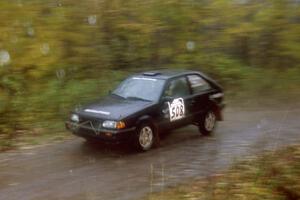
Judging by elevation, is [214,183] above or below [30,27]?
below

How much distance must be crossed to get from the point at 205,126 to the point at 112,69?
4.81 meters

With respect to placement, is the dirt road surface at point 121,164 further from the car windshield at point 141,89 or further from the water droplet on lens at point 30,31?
the water droplet on lens at point 30,31

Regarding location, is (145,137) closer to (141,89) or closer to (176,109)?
(176,109)

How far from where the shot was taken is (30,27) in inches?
232

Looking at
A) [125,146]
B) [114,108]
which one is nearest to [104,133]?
[114,108]

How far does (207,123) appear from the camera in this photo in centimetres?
1201

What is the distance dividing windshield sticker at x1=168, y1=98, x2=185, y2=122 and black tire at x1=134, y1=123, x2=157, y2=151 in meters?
0.63

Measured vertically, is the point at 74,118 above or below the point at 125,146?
above

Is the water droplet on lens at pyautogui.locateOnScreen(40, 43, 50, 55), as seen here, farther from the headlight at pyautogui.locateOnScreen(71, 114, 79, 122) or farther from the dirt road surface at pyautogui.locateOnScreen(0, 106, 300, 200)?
the headlight at pyautogui.locateOnScreen(71, 114, 79, 122)

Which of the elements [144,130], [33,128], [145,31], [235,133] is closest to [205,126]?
[235,133]

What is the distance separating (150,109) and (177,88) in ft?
3.62

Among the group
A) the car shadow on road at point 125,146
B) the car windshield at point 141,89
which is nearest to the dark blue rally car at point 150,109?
the car windshield at point 141,89

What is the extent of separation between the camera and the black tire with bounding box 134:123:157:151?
10180mm

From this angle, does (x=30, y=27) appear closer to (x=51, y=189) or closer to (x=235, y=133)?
(x=51, y=189)
